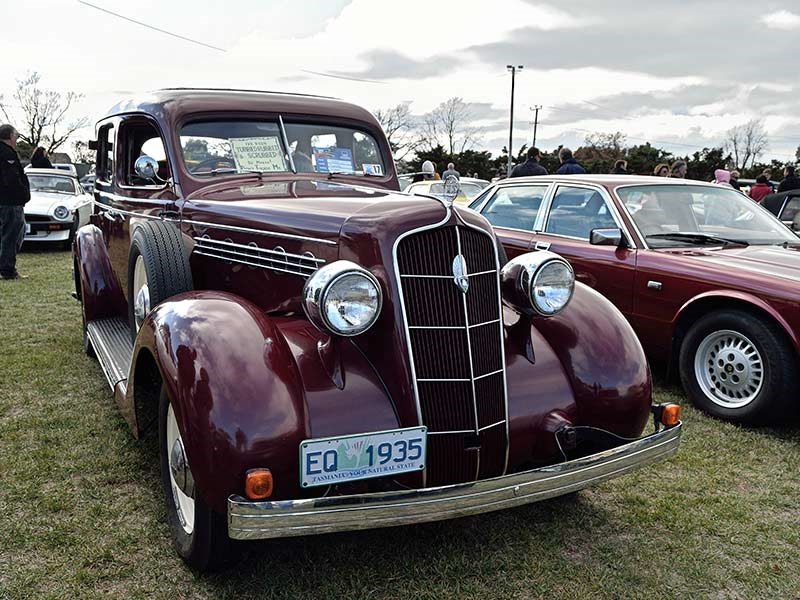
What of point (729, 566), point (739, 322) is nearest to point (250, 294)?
point (729, 566)

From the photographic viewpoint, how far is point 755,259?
4.54 metres

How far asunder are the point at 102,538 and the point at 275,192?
185 cm

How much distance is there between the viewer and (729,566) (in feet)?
8.98

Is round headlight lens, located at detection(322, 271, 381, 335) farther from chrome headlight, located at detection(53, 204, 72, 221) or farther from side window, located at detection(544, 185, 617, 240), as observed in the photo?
chrome headlight, located at detection(53, 204, 72, 221)

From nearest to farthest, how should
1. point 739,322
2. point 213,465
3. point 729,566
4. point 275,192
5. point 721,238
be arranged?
point 213,465 → point 729,566 → point 275,192 → point 739,322 → point 721,238

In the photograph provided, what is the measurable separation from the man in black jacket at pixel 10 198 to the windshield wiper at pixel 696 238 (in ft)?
25.1

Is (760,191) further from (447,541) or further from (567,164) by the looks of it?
(447,541)

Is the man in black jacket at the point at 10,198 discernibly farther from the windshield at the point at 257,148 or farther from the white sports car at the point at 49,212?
the windshield at the point at 257,148

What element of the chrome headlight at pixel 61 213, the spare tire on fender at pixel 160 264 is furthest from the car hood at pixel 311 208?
the chrome headlight at pixel 61 213

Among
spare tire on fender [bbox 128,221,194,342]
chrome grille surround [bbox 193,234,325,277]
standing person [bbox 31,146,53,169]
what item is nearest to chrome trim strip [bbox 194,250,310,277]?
chrome grille surround [bbox 193,234,325,277]

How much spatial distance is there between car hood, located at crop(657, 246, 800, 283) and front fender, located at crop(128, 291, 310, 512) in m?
3.30

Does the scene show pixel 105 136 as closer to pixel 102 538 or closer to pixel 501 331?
pixel 102 538

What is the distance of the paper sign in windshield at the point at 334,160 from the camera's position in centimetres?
415

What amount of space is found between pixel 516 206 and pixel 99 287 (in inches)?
141
